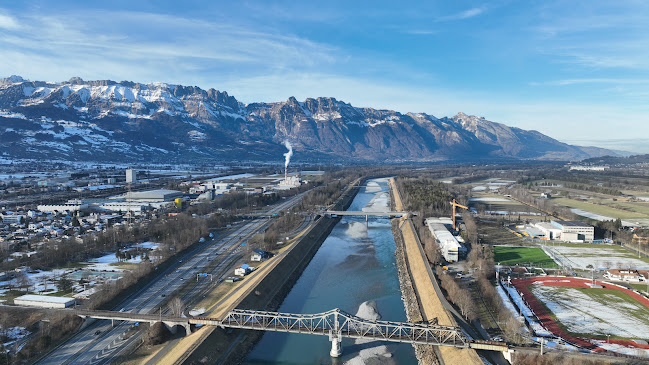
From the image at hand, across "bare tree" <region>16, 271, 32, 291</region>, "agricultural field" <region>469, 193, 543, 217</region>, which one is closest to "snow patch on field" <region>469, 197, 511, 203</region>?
"agricultural field" <region>469, 193, 543, 217</region>

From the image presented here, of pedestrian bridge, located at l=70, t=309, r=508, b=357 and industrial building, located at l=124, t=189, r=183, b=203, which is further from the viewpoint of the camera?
industrial building, located at l=124, t=189, r=183, b=203

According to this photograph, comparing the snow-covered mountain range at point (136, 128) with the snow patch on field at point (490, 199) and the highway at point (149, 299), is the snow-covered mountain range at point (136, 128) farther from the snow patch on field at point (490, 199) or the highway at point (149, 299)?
the highway at point (149, 299)

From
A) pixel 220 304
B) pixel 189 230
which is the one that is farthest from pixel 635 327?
pixel 189 230

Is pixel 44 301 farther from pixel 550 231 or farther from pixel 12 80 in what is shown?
pixel 12 80

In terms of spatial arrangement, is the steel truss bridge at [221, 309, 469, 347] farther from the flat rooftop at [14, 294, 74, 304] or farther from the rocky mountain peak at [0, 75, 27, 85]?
the rocky mountain peak at [0, 75, 27, 85]

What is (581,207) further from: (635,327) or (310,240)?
(635,327)

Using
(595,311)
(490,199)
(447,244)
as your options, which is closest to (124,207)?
(447,244)

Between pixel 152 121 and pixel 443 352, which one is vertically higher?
pixel 152 121
